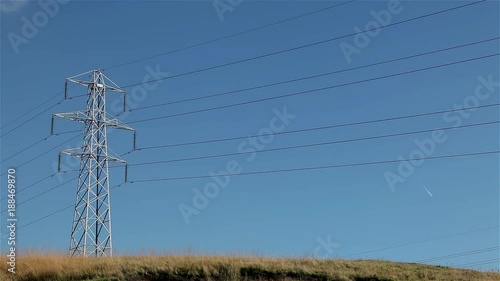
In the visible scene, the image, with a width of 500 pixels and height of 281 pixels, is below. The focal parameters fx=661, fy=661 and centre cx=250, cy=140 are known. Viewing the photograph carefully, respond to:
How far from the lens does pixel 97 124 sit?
1494 inches

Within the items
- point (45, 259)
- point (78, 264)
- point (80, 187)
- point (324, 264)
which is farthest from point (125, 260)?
point (80, 187)

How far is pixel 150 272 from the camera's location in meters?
24.7

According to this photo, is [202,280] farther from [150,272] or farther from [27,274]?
[27,274]

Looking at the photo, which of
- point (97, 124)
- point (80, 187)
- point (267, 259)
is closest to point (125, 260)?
point (267, 259)

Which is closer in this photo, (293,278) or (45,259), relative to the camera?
(293,278)

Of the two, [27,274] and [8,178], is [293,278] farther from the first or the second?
[8,178]

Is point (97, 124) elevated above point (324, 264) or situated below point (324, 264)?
above

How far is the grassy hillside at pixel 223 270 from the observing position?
2381cm

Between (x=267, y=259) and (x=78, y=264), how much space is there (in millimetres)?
7553

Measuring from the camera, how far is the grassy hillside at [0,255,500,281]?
78.1 ft

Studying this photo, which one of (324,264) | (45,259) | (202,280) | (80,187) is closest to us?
(202,280)

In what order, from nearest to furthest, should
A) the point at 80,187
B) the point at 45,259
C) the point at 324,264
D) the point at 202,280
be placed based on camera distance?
the point at 202,280 → the point at 324,264 → the point at 45,259 → the point at 80,187

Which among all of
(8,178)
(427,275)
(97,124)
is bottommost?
(427,275)

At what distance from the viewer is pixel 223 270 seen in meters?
24.1
